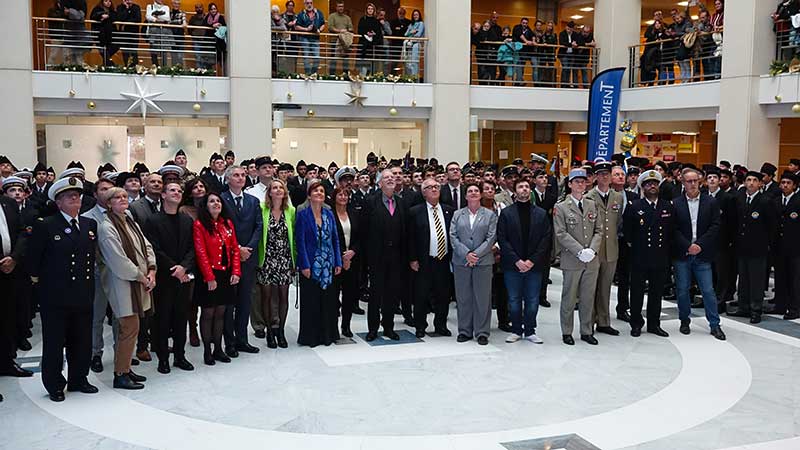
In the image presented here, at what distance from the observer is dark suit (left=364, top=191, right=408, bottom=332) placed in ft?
28.7

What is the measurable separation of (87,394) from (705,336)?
274 inches

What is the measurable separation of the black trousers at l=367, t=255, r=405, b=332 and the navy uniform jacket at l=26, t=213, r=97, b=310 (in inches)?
129

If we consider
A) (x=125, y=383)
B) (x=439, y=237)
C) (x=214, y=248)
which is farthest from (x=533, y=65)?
(x=125, y=383)

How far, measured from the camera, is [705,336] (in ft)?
29.9

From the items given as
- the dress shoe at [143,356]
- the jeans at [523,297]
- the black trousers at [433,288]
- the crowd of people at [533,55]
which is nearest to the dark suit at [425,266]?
the black trousers at [433,288]

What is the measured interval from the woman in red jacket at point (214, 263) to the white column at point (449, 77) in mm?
13394

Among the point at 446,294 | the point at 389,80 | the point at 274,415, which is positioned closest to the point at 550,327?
the point at 446,294

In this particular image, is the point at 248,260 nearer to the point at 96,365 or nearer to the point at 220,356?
the point at 220,356

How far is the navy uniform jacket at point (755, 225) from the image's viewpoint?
996cm

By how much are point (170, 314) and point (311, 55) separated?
1330 cm

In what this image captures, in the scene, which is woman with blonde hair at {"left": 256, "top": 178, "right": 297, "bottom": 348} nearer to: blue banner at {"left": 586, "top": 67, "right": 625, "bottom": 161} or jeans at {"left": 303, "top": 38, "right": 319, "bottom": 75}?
jeans at {"left": 303, "top": 38, "right": 319, "bottom": 75}

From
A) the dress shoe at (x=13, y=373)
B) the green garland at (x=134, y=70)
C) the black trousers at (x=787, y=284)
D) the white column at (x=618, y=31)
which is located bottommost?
the dress shoe at (x=13, y=373)

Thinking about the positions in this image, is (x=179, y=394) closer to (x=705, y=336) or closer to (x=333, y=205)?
(x=333, y=205)

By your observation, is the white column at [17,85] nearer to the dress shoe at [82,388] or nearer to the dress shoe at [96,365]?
the dress shoe at [96,365]
